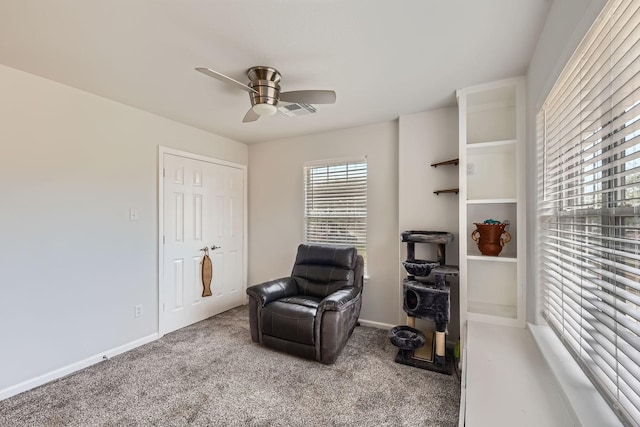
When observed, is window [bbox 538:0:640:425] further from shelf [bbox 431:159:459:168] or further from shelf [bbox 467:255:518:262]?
shelf [bbox 431:159:459:168]

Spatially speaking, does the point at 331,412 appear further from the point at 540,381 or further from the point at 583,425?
the point at 583,425

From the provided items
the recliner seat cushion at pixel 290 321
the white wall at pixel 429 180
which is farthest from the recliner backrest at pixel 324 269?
the white wall at pixel 429 180

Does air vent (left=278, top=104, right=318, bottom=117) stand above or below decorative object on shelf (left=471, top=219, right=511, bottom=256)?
above

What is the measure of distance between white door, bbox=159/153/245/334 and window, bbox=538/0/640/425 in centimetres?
343

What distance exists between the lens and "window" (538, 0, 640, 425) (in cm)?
86

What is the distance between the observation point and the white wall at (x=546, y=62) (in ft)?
3.67

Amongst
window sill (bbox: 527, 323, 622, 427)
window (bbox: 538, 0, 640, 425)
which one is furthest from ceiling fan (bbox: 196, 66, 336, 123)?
window sill (bbox: 527, 323, 622, 427)

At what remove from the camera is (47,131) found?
2.27 meters

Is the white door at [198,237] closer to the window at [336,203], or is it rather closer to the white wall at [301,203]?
the white wall at [301,203]

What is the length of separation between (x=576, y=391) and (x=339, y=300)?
1618mm

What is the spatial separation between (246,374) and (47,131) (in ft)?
8.40

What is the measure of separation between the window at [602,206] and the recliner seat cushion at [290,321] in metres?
1.73

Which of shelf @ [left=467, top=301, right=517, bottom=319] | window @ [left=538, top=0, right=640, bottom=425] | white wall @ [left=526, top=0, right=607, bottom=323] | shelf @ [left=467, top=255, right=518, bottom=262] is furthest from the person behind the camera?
shelf @ [left=467, top=301, right=517, bottom=319]

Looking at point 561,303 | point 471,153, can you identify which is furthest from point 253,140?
point 561,303
